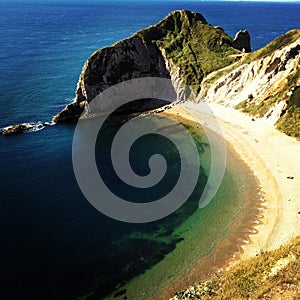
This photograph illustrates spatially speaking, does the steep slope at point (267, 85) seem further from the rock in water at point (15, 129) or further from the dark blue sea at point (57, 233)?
the rock in water at point (15, 129)

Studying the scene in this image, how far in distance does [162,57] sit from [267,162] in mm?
50333

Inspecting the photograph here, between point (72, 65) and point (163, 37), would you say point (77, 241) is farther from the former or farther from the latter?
point (72, 65)

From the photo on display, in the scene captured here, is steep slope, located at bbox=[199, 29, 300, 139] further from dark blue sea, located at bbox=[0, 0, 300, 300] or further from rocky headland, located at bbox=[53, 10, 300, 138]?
dark blue sea, located at bbox=[0, 0, 300, 300]

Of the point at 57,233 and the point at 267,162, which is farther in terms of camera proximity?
the point at 267,162

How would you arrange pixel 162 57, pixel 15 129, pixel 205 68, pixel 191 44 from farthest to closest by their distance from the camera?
pixel 191 44, pixel 162 57, pixel 205 68, pixel 15 129

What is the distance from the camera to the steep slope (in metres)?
71.2

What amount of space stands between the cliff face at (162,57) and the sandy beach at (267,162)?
13958 mm

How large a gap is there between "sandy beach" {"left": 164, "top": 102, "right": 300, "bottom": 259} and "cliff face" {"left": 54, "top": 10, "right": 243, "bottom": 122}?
13958mm

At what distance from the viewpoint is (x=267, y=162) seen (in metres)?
61.9

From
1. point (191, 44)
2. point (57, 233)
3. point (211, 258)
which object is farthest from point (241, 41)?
point (57, 233)

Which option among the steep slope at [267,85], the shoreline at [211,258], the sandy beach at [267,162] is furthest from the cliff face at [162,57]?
the shoreline at [211,258]

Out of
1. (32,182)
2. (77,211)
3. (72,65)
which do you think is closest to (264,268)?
(77,211)

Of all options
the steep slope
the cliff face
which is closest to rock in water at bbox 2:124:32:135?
the cliff face

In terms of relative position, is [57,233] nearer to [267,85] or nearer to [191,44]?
[267,85]
